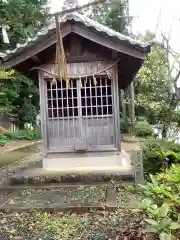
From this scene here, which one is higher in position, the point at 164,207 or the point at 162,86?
the point at 162,86

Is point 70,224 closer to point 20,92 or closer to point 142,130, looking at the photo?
point 142,130

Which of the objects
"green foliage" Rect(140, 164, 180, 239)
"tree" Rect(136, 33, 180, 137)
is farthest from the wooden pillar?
"tree" Rect(136, 33, 180, 137)

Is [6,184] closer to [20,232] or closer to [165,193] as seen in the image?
[20,232]

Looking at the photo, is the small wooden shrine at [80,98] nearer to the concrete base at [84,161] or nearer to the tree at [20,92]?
the concrete base at [84,161]

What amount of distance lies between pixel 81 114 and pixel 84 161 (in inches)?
46.5

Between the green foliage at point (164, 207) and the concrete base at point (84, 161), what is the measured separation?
457 cm

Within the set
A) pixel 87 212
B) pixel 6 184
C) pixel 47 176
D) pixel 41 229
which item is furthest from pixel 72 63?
pixel 41 229

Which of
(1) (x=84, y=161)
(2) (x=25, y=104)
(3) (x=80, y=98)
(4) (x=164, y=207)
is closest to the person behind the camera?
(4) (x=164, y=207)

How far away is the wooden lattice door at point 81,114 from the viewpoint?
7.84 m

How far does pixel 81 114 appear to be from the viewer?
25.7 feet

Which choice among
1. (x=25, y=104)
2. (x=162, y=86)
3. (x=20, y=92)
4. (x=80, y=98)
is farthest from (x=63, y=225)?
(x=25, y=104)

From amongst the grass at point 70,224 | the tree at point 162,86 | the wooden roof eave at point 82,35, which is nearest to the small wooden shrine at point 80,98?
the wooden roof eave at point 82,35

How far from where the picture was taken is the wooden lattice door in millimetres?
7836

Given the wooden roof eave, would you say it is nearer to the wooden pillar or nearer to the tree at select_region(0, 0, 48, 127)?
the wooden pillar
